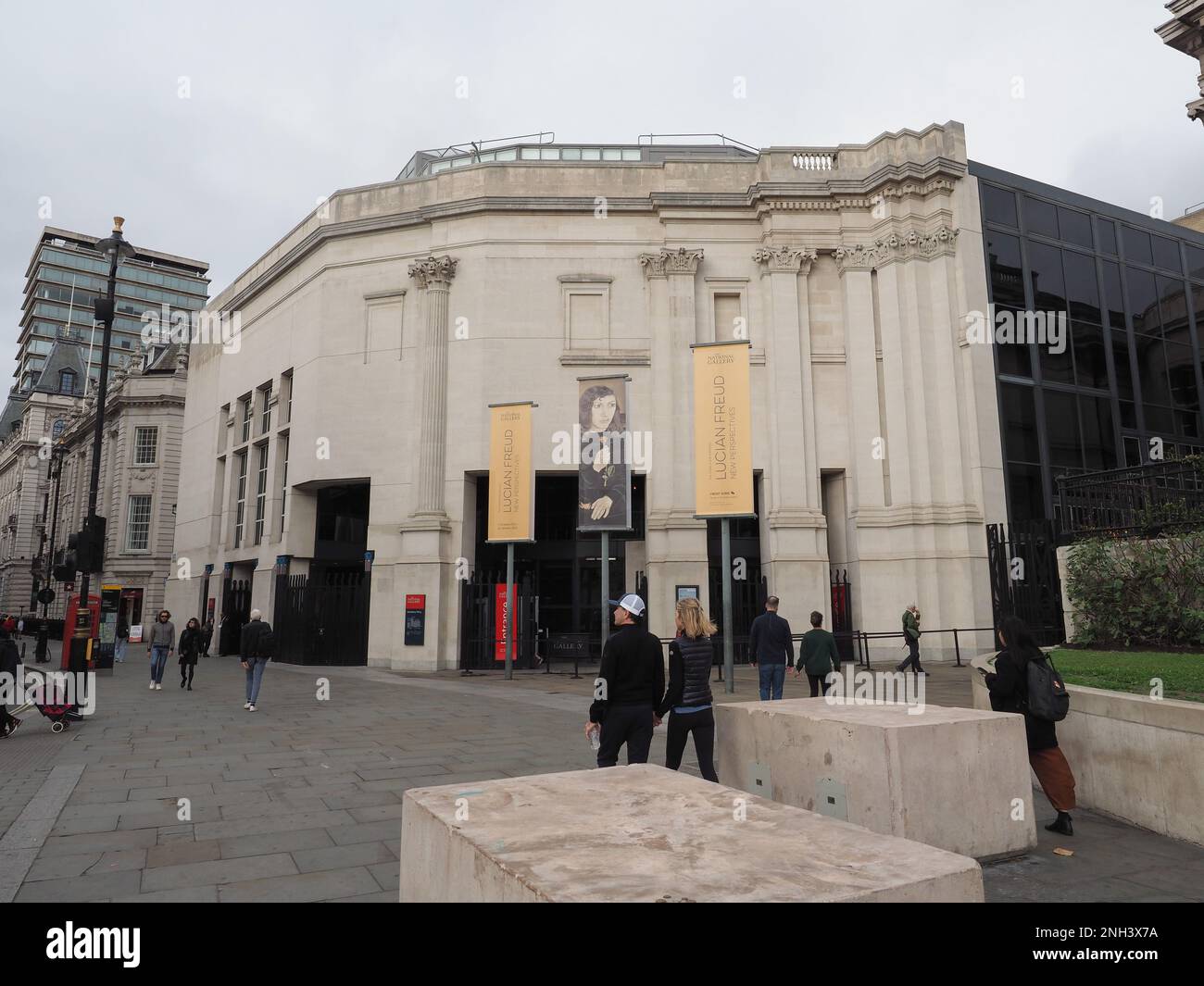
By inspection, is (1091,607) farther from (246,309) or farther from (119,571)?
(119,571)

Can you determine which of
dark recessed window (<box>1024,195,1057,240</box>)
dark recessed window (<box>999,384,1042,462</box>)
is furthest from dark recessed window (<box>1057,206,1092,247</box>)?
dark recessed window (<box>999,384,1042,462</box>)

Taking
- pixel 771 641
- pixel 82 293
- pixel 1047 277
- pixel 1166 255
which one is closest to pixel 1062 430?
pixel 1047 277

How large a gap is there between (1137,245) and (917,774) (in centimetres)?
3282

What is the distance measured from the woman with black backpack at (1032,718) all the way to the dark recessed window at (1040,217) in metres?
25.5

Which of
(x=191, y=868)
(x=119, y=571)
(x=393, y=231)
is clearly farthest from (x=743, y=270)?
(x=119, y=571)

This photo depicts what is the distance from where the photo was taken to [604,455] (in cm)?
1850

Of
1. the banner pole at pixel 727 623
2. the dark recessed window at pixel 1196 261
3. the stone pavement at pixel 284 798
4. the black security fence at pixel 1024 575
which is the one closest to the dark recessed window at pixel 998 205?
the dark recessed window at pixel 1196 261

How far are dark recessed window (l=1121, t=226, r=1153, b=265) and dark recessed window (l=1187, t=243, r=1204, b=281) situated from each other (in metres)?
2.54

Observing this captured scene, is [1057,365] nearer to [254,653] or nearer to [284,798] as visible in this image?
[254,653]

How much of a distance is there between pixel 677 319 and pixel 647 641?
66.3 ft

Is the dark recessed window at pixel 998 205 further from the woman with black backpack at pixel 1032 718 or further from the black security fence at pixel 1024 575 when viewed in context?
the woman with black backpack at pixel 1032 718

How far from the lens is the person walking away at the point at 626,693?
5.97m

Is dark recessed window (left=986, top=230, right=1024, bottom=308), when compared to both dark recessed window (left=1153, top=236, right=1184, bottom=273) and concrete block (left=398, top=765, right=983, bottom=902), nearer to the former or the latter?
dark recessed window (left=1153, top=236, right=1184, bottom=273)

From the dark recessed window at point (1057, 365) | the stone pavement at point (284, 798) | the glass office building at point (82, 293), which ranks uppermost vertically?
the glass office building at point (82, 293)
